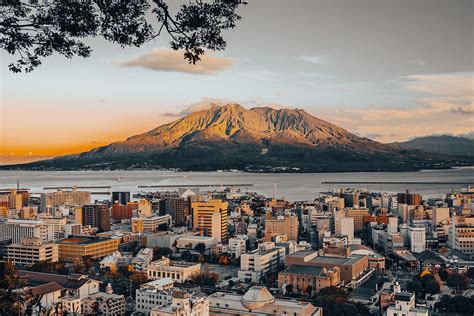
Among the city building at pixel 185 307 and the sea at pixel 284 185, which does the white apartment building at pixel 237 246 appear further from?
the sea at pixel 284 185

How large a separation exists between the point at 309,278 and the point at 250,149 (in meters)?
40.7

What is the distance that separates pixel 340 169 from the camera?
43.1m

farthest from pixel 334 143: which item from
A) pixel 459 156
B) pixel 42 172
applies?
pixel 42 172

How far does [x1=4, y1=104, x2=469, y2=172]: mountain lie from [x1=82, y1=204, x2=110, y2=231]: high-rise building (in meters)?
29.9

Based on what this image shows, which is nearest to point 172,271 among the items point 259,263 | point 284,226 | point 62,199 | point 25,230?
point 259,263

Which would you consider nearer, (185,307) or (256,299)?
(185,307)

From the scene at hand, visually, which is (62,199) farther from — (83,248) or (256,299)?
(256,299)

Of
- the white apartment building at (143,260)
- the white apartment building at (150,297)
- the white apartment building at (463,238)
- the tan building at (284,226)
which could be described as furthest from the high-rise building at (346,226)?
the white apartment building at (150,297)

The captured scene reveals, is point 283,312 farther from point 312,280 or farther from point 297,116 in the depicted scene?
point 297,116

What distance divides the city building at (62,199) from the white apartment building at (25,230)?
5.89m

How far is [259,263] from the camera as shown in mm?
8227

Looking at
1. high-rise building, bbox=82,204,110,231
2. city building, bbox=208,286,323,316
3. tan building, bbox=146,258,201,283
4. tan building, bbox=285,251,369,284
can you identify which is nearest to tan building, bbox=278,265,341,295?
tan building, bbox=285,251,369,284

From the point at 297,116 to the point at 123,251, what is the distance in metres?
47.7

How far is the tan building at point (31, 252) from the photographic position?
9.03 m
